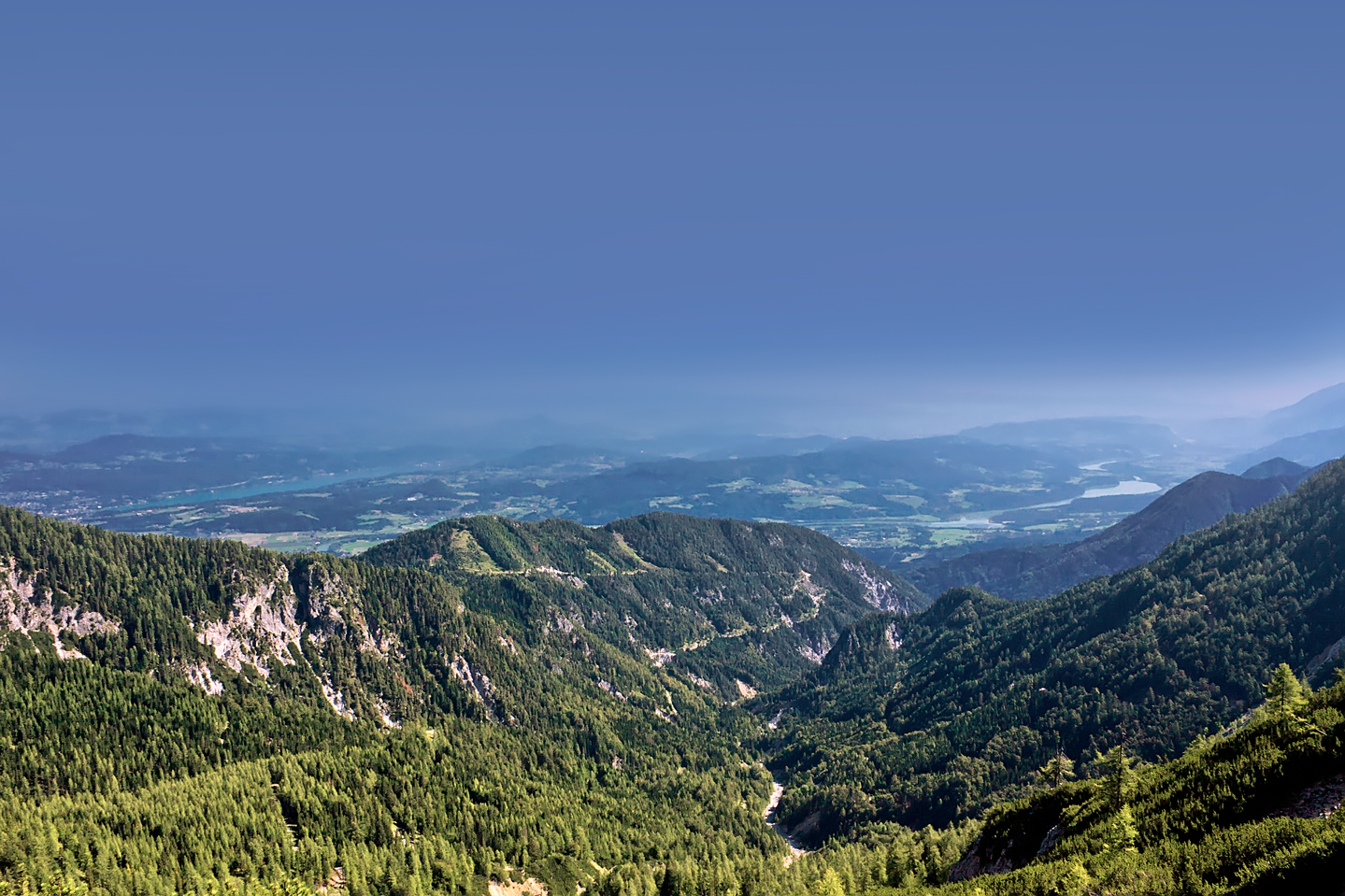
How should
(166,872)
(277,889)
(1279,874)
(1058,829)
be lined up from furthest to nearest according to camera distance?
(166,872) → (277,889) → (1058,829) → (1279,874)

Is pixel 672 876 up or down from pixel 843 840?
up

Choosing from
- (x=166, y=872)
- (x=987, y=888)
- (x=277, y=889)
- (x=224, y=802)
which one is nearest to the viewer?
(x=987, y=888)

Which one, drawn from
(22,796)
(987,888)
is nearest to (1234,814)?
(987,888)

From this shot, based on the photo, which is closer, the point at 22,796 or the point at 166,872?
the point at 166,872

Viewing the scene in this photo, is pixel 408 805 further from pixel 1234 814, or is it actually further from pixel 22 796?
pixel 1234 814

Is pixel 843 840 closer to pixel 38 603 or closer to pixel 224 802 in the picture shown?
pixel 224 802

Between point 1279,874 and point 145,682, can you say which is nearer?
point 1279,874

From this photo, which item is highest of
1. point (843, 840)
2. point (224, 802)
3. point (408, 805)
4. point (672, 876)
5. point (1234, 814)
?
point (1234, 814)

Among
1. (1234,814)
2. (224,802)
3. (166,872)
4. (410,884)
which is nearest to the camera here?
(1234,814)

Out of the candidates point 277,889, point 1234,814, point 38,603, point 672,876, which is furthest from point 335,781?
point 1234,814
